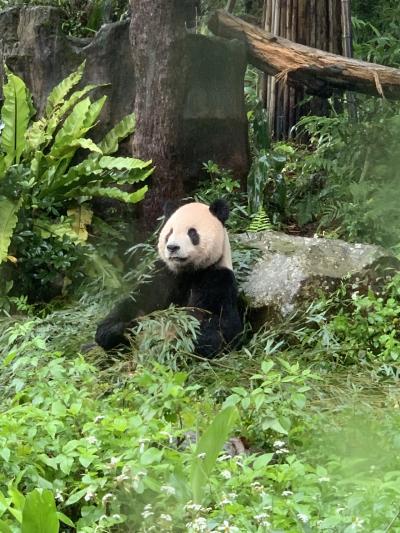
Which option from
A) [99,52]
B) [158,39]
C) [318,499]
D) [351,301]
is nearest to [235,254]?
[351,301]

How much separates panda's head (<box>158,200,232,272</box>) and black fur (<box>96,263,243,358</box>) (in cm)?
9

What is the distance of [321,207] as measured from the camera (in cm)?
853

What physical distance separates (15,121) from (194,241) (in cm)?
287

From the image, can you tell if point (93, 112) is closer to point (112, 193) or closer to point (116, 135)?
point (116, 135)

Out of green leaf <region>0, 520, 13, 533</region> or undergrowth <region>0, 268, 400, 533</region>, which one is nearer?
green leaf <region>0, 520, 13, 533</region>

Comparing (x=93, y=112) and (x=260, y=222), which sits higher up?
(x=93, y=112)

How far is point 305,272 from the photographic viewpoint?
268 inches

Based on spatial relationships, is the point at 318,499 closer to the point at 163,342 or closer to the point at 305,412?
the point at 305,412

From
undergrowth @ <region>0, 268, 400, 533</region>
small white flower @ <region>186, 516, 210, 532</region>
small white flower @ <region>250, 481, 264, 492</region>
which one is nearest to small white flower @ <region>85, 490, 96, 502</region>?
undergrowth @ <region>0, 268, 400, 533</region>

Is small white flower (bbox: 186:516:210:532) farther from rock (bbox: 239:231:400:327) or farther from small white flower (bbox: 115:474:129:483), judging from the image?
rock (bbox: 239:231:400:327)

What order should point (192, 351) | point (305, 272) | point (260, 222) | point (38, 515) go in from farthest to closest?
point (260, 222)
point (305, 272)
point (192, 351)
point (38, 515)

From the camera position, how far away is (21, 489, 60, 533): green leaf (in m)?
3.11

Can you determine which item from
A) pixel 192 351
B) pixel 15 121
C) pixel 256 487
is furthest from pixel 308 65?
pixel 256 487

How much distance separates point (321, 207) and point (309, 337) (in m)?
2.44
